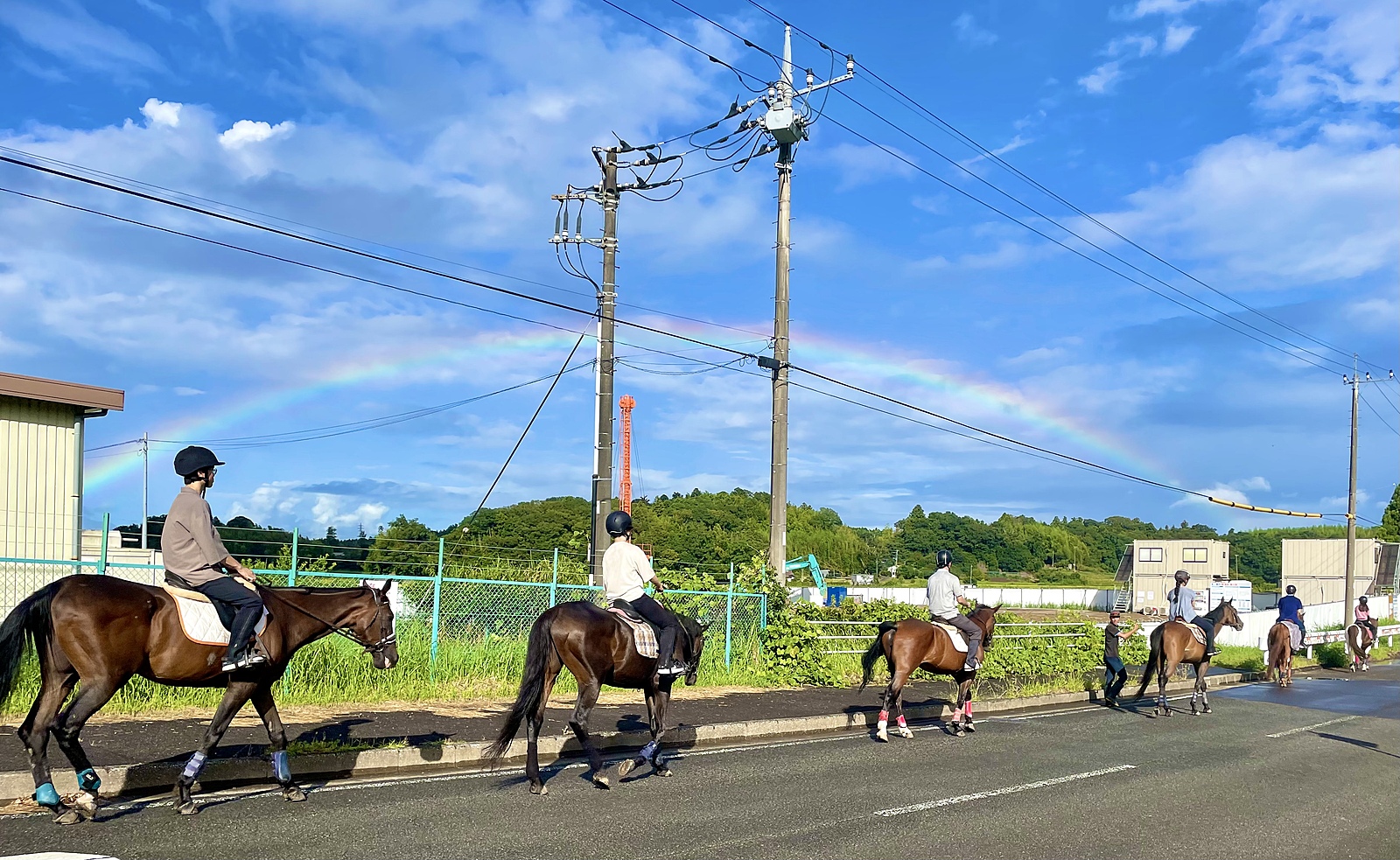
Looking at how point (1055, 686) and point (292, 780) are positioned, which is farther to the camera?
point (1055, 686)

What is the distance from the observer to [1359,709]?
769 inches

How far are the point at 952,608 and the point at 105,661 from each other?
10544 mm

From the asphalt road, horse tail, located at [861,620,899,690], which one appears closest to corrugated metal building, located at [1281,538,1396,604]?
horse tail, located at [861,620,899,690]

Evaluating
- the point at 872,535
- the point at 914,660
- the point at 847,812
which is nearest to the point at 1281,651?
the point at 914,660

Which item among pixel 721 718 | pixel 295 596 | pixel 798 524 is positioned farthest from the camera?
pixel 798 524

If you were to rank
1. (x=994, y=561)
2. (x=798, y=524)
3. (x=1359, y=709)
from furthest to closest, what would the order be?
1. (x=994, y=561)
2. (x=798, y=524)
3. (x=1359, y=709)

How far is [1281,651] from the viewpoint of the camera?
80.4ft

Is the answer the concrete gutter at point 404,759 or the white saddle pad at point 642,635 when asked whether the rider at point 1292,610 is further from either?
the white saddle pad at point 642,635

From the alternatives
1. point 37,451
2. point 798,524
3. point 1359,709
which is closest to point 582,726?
point 37,451

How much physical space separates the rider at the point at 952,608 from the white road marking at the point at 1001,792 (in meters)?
3.08

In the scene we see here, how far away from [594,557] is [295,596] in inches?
539

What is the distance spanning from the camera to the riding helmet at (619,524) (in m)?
10.2

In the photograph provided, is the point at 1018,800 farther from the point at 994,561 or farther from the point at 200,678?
the point at 994,561

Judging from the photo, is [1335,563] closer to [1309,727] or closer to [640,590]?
[1309,727]
